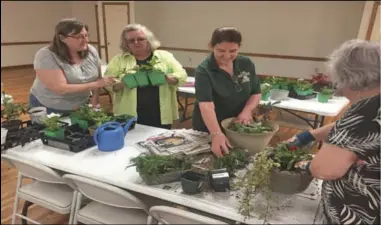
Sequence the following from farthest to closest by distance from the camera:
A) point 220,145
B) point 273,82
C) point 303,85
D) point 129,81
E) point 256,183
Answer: point 273,82
point 303,85
point 129,81
point 220,145
point 256,183

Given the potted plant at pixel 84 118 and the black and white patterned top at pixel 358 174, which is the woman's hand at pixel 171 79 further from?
the black and white patterned top at pixel 358 174

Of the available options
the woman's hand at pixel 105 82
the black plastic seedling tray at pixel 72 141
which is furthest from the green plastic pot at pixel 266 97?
the black plastic seedling tray at pixel 72 141

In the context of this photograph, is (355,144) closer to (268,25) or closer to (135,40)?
(135,40)

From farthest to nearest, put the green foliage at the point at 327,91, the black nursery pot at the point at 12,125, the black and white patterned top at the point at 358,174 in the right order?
the green foliage at the point at 327,91 < the black nursery pot at the point at 12,125 < the black and white patterned top at the point at 358,174

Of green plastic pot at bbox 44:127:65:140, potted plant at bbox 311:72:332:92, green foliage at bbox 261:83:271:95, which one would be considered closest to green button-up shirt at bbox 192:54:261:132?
green plastic pot at bbox 44:127:65:140

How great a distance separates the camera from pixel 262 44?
23.1 ft

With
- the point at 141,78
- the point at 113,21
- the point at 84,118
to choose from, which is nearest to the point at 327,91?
the point at 141,78

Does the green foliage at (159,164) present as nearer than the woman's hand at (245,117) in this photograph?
Yes

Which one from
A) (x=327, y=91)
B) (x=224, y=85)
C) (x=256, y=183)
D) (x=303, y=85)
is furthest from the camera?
(x=303, y=85)

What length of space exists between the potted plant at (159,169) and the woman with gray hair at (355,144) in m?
0.56

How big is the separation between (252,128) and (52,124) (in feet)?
3.45

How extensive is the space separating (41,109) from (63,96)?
0.64 feet

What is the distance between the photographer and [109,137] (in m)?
1.62

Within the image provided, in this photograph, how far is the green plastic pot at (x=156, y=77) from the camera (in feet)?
6.59
